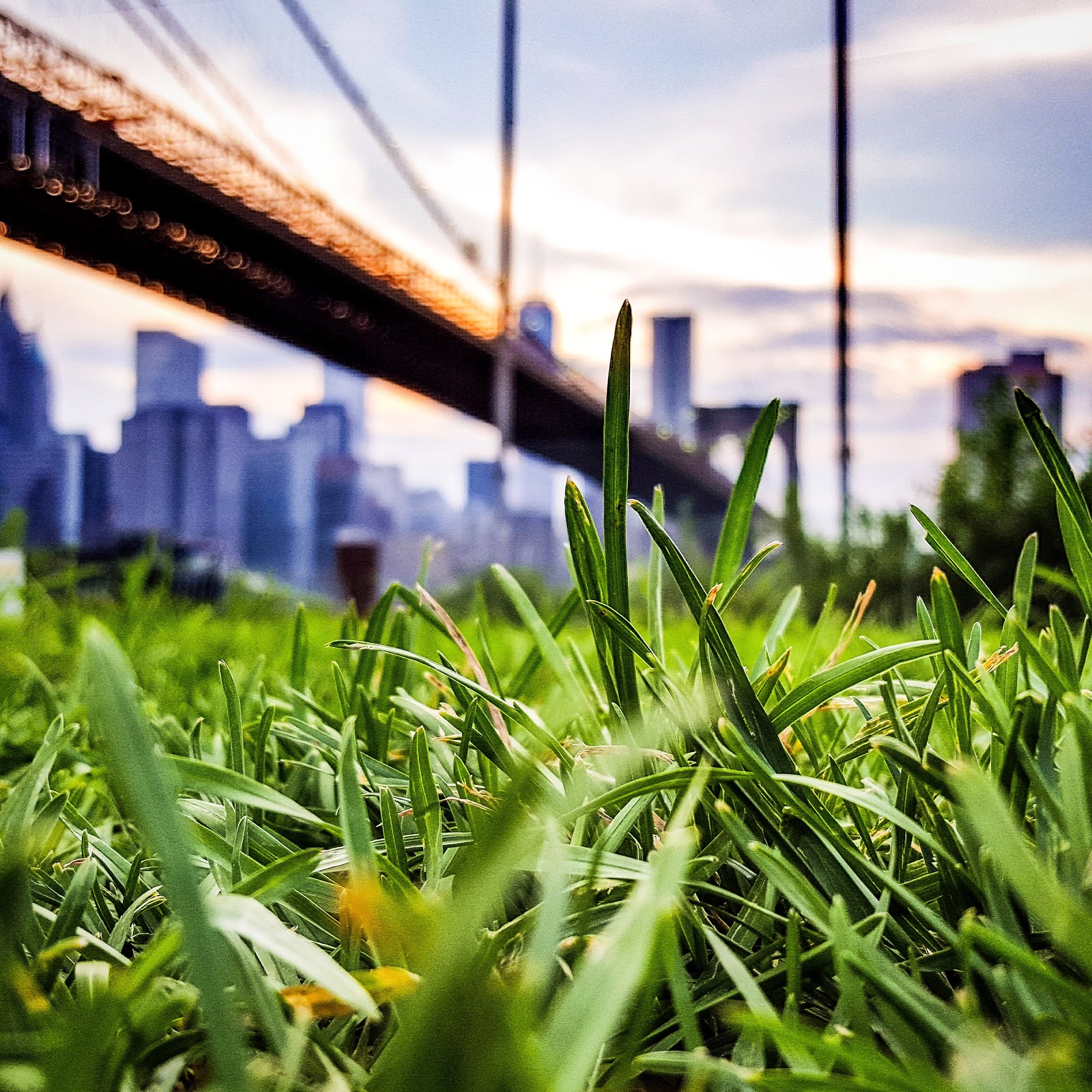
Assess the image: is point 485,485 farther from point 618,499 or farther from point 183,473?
point 618,499

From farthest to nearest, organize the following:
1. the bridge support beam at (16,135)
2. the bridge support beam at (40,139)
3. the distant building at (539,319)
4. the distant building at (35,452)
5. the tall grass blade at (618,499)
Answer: the distant building at (539,319) → the distant building at (35,452) → the bridge support beam at (16,135) → the bridge support beam at (40,139) → the tall grass blade at (618,499)

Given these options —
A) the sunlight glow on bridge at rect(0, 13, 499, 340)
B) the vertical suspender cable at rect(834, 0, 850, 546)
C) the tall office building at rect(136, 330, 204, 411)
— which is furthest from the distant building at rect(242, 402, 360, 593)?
the vertical suspender cable at rect(834, 0, 850, 546)

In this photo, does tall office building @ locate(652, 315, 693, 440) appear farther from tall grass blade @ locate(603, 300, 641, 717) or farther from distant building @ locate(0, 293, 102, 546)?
tall grass blade @ locate(603, 300, 641, 717)

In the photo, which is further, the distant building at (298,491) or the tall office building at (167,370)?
the tall office building at (167,370)

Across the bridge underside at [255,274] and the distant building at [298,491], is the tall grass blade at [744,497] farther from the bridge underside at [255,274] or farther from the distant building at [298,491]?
the distant building at [298,491]

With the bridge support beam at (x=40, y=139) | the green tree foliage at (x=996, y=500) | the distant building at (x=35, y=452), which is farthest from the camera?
the distant building at (x=35, y=452)

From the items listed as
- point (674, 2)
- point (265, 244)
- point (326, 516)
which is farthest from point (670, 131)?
point (326, 516)

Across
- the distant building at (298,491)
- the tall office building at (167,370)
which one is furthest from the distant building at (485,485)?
the tall office building at (167,370)

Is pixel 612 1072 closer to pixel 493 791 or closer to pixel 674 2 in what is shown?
pixel 493 791
